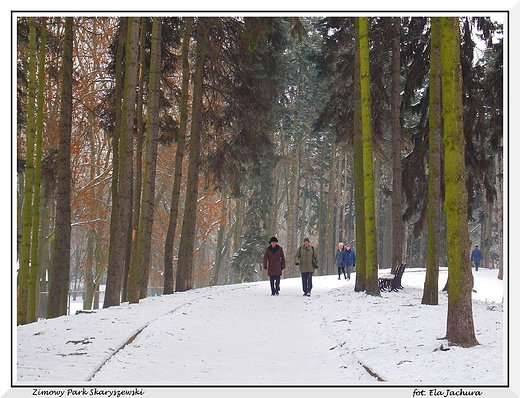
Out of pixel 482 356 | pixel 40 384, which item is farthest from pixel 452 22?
pixel 40 384

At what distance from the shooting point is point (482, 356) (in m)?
6.65

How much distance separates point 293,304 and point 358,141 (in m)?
5.20

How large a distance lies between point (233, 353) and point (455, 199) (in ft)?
12.6

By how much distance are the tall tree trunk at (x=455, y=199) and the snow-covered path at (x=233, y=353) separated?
158 centimetres

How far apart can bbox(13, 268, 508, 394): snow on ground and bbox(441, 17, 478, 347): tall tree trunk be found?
0.36 metres

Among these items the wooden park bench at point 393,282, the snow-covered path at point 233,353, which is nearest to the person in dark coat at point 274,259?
the wooden park bench at point 393,282

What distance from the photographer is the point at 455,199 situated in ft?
24.3

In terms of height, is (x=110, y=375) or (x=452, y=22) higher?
(x=452, y=22)

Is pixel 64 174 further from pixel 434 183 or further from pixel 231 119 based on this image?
pixel 434 183

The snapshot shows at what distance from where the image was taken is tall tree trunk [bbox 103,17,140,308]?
13.1m

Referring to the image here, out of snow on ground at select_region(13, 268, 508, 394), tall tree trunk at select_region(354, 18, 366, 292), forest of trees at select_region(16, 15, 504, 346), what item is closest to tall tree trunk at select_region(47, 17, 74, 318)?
forest of trees at select_region(16, 15, 504, 346)

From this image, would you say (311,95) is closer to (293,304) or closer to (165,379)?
(293,304)

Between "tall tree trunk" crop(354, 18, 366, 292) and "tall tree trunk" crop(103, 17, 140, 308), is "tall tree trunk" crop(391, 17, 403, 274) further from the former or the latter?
"tall tree trunk" crop(103, 17, 140, 308)

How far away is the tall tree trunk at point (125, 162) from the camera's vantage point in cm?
1308
